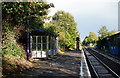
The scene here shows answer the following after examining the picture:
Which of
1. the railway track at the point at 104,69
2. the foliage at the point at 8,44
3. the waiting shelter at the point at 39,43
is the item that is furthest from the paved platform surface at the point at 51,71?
the waiting shelter at the point at 39,43

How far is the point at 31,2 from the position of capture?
9312mm

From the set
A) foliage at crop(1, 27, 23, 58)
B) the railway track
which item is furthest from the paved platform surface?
foliage at crop(1, 27, 23, 58)

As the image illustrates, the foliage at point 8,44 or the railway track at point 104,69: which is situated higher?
the foliage at point 8,44

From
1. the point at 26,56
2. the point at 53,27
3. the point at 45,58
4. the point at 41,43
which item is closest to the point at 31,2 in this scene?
the point at 26,56

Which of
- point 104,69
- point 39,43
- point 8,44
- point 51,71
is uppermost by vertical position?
point 39,43

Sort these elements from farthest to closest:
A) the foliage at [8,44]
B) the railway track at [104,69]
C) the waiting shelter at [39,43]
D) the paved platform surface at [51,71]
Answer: the waiting shelter at [39,43] < the foliage at [8,44] < the railway track at [104,69] < the paved platform surface at [51,71]

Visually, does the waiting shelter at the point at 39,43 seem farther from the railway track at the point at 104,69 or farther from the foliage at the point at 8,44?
the railway track at the point at 104,69

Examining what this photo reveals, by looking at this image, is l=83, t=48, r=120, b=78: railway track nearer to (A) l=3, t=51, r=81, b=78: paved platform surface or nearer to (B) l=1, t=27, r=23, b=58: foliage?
(A) l=3, t=51, r=81, b=78: paved platform surface

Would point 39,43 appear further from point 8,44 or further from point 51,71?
point 51,71

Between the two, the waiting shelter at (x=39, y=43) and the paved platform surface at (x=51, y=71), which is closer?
the paved platform surface at (x=51, y=71)

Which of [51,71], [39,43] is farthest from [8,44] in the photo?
[39,43]

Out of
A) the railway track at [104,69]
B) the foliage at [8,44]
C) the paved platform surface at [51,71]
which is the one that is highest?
the foliage at [8,44]

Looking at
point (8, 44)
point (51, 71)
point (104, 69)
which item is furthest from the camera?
point (104, 69)

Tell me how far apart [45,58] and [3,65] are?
9269 millimetres
